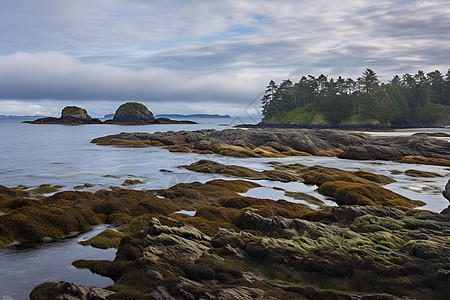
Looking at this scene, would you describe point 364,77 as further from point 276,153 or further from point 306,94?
point 276,153

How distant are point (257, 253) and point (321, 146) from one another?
4476 centimetres

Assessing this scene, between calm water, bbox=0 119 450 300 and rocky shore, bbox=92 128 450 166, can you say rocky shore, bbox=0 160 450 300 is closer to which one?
calm water, bbox=0 119 450 300

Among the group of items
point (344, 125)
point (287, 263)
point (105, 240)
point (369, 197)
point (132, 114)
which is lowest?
point (105, 240)

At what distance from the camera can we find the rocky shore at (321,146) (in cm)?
4309

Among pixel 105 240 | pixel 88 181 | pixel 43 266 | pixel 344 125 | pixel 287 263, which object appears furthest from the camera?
pixel 344 125

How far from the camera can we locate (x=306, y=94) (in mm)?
135875

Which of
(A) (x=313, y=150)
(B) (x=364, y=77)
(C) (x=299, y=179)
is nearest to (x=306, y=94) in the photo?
(B) (x=364, y=77)

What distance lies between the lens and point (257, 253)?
9.74m

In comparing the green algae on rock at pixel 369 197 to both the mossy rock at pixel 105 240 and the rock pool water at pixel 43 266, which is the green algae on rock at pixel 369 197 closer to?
the mossy rock at pixel 105 240

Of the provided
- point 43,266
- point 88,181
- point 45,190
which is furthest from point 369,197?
point 88,181

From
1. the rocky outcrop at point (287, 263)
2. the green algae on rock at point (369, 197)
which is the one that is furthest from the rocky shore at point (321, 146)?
the rocky outcrop at point (287, 263)

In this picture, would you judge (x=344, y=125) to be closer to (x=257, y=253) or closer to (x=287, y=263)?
(x=257, y=253)

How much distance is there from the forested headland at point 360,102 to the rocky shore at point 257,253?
108m

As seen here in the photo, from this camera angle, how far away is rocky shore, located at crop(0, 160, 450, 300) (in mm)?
7684
